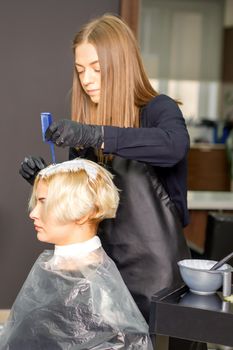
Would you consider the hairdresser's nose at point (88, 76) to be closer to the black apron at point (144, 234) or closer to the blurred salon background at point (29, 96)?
the black apron at point (144, 234)

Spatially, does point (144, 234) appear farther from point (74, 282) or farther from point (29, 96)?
point (29, 96)

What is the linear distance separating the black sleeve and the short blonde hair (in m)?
0.11

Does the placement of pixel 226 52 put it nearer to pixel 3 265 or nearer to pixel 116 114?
pixel 3 265

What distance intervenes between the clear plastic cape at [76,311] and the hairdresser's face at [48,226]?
0.06 meters

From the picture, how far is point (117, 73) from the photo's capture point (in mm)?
1733

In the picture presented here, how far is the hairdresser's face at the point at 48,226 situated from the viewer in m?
1.67

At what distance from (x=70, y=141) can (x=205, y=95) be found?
6.17 m

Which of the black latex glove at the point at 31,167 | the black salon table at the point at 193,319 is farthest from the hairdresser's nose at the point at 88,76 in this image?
the black salon table at the point at 193,319

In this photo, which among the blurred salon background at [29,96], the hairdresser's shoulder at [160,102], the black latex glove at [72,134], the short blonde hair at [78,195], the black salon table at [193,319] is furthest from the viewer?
the blurred salon background at [29,96]

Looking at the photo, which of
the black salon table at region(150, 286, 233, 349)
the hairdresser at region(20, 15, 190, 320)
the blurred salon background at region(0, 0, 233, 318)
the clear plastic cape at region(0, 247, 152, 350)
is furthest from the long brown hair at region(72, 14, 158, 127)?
the blurred salon background at region(0, 0, 233, 318)

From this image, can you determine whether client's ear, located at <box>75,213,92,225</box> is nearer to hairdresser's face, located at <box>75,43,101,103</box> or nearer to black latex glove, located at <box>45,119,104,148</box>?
black latex glove, located at <box>45,119,104,148</box>

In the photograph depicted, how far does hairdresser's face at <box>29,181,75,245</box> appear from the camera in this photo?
1.67 meters

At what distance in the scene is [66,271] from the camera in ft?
5.51

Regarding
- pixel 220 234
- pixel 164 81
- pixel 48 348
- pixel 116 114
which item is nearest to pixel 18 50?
pixel 220 234
